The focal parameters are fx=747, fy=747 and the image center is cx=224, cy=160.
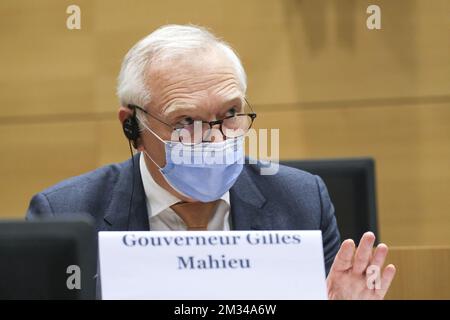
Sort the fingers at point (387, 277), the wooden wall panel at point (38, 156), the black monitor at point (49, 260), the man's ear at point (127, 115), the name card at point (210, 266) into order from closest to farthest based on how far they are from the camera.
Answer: the black monitor at point (49, 260)
the name card at point (210, 266)
the fingers at point (387, 277)
the man's ear at point (127, 115)
the wooden wall panel at point (38, 156)

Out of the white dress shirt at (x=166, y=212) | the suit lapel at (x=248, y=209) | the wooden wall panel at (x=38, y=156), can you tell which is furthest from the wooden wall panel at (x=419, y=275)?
the wooden wall panel at (x=38, y=156)

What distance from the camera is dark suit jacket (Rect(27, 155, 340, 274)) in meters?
1.87

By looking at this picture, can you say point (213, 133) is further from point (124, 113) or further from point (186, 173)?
point (124, 113)

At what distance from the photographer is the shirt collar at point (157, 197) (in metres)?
1.92

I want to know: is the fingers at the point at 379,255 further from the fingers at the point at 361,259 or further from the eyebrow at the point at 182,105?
the eyebrow at the point at 182,105

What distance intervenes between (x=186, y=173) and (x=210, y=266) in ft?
2.44

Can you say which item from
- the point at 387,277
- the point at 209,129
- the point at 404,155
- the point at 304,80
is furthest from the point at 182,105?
the point at 404,155

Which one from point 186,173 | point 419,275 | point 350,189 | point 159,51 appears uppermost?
point 159,51

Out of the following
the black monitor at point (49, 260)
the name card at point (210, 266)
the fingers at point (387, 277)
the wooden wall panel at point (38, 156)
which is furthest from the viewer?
the wooden wall panel at point (38, 156)

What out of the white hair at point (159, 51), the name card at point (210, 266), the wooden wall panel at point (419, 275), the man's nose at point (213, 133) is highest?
the white hair at point (159, 51)

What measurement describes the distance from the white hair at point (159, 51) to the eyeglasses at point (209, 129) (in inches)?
4.5

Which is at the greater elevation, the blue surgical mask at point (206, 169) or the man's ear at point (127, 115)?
the man's ear at point (127, 115)

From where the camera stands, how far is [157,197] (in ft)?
6.34

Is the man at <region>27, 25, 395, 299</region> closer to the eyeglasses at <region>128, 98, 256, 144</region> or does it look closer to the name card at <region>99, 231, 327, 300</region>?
the eyeglasses at <region>128, 98, 256, 144</region>
